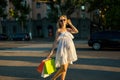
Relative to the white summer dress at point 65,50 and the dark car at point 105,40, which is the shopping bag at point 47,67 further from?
the dark car at point 105,40

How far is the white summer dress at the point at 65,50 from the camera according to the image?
10.4 m

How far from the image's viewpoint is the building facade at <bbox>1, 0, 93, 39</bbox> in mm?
90644

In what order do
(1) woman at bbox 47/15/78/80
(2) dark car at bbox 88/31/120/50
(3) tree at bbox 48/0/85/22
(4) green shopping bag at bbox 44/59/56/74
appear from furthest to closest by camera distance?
(3) tree at bbox 48/0/85/22
(2) dark car at bbox 88/31/120/50
(1) woman at bbox 47/15/78/80
(4) green shopping bag at bbox 44/59/56/74

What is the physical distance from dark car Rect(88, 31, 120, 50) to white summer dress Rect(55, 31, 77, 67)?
21337mm

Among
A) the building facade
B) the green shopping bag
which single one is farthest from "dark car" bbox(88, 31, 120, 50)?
the building facade

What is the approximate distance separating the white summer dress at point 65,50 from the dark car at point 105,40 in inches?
840

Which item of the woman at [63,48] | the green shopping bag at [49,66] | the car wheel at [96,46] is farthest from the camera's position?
the car wheel at [96,46]

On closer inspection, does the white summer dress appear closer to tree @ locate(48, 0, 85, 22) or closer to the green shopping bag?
the green shopping bag

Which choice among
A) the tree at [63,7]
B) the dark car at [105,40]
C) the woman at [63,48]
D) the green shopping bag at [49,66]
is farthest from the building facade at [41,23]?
the green shopping bag at [49,66]

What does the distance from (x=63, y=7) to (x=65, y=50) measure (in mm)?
68156

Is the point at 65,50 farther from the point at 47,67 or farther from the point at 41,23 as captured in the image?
the point at 41,23

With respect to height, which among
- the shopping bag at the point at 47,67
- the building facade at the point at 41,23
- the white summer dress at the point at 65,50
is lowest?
the building facade at the point at 41,23

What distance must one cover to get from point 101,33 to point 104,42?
90 cm

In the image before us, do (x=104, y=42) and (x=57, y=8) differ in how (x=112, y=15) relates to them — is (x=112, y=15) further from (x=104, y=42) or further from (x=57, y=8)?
(x=57, y=8)
